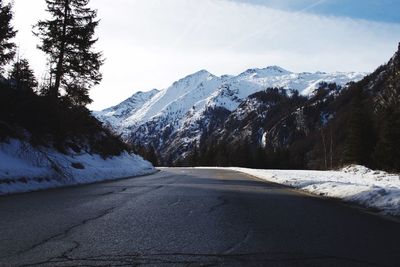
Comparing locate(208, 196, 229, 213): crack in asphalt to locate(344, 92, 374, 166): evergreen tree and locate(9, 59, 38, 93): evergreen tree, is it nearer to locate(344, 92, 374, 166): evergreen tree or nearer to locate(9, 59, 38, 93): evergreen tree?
locate(9, 59, 38, 93): evergreen tree

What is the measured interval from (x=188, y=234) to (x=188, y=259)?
1.73 metres

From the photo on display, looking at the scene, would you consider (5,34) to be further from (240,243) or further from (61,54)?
(240,243)

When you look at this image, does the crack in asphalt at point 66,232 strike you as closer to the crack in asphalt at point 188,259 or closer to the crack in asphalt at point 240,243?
the crack in asphalt at point 188,259

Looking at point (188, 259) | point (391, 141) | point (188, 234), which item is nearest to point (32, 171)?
point (188, 234)

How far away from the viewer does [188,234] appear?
24.5 ft

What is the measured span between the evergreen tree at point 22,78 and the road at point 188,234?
10626 mm

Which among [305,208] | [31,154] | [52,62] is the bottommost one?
[305,208]

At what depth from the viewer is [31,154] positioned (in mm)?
17812

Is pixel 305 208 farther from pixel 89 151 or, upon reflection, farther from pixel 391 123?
pixel 391 123

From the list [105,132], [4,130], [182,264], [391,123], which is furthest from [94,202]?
[391,123]

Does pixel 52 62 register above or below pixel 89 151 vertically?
above

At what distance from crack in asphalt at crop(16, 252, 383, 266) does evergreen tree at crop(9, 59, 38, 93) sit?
Answer: 1706 centimetres

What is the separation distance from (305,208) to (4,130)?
12515 mm

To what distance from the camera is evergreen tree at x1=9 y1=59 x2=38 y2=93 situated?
2133cm
